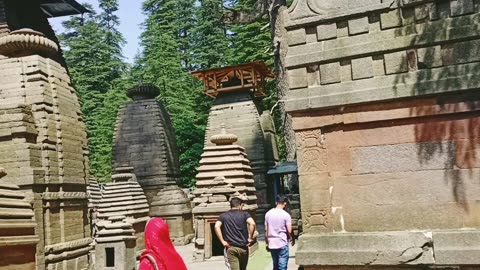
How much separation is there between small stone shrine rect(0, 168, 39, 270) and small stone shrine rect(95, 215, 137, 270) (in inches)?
333

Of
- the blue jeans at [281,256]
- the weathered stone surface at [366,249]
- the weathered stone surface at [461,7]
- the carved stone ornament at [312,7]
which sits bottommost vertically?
the blue jeans at [281,256]

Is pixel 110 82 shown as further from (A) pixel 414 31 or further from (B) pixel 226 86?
(A) pixel 414 31

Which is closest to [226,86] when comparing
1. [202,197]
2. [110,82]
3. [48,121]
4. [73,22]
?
[202,197]

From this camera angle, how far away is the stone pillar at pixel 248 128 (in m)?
26.4

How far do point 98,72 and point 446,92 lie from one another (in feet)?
137

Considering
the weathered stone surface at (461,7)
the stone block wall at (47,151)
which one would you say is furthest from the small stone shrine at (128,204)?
the weathered stone surface at (461,7)

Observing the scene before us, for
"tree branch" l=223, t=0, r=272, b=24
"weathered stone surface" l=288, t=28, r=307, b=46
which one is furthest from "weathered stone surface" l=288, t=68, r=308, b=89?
"tree branch" l=223, t=0, r=272, b=24

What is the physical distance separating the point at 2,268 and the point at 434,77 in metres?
6.07

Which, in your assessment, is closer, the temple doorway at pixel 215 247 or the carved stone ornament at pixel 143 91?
the temple doorway at pixel 215 247

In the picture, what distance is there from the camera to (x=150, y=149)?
27484mm

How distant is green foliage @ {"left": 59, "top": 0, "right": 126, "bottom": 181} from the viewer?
3934 cm

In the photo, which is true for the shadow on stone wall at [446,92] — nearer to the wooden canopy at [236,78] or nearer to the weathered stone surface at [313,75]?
the weathered stone surface at [313,75]

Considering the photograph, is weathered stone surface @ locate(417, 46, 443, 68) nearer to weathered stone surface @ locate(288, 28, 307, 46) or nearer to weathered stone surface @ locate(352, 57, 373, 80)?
weathered stone surface @ locate(352, 57, 373, 80)

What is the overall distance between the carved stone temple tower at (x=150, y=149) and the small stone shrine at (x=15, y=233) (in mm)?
18168
